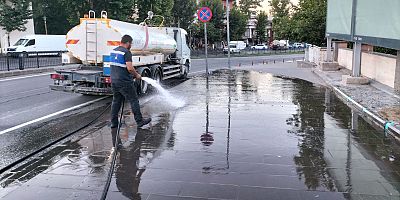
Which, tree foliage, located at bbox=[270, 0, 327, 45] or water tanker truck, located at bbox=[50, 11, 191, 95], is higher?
tree foliage, located at bbox=[270, 0, 327, 45]

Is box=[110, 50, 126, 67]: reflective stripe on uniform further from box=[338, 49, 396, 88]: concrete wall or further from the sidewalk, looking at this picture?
box=[338, 49, 396, 88]: concrete wall

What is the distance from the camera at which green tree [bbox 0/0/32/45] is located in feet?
142

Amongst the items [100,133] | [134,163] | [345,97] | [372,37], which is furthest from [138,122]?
[372,37]

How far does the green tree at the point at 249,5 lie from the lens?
337 feet

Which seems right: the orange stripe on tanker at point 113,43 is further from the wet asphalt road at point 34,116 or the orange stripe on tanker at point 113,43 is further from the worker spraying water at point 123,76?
the worker spraying water at point 123,76

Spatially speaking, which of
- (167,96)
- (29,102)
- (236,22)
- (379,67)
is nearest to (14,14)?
(236,22)

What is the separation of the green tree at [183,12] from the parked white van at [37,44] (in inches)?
666

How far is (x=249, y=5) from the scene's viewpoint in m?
104

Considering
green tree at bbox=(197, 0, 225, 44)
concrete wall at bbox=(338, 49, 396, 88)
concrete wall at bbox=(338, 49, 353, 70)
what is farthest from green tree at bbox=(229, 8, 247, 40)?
concrete wall at bbox=(338, 49, 396, 88)

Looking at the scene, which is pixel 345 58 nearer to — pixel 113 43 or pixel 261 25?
pixel 113 43

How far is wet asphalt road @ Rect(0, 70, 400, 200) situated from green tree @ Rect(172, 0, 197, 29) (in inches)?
1864

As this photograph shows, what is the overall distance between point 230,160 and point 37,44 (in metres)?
41.9

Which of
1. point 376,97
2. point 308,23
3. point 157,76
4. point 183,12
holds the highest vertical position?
point 183,12

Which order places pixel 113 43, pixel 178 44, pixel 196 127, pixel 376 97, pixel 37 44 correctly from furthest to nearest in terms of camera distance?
1. pixel 37 44
2. pixel 178 44
3. pixel 113 43
4. pixel 376 97
5. pixel 196 127
